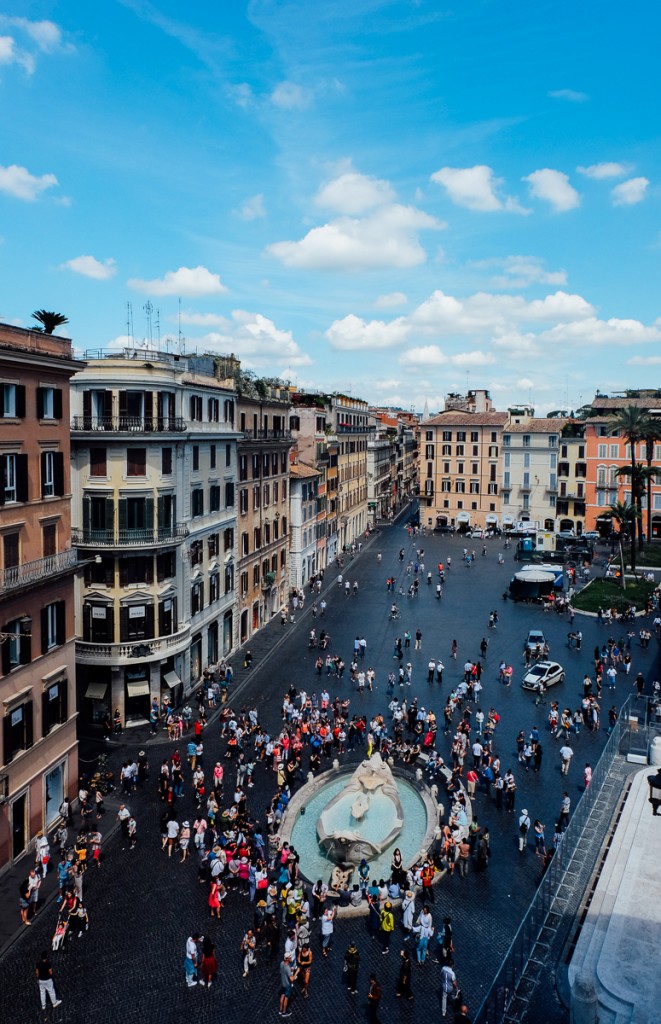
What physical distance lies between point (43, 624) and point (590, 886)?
19.5 m

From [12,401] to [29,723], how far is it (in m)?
11.1

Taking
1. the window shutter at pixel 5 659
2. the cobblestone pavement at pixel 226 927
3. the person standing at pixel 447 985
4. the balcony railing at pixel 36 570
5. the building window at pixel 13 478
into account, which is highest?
the building window at pixel 13 478

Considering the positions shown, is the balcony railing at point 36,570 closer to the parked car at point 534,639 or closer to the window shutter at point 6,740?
the window shutter at point 6,740

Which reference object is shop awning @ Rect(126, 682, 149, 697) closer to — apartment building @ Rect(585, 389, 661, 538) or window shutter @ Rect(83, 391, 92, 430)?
window shutter @ Rect(83, 391, 92, 430)

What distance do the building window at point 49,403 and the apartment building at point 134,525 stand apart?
6.84 meters

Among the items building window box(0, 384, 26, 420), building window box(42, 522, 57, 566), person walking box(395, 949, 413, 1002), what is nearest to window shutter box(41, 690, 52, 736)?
building window box(42, 522, 57, 566)

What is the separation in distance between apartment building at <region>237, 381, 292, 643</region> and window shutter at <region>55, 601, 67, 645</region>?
2296 cm

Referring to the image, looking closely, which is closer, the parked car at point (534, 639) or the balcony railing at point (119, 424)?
the balcony railing at point (119, 424)

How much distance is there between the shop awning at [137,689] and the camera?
37500mm

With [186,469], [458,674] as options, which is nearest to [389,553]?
[458,674]

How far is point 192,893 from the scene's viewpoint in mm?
23766

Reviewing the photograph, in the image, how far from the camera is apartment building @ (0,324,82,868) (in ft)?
80.2

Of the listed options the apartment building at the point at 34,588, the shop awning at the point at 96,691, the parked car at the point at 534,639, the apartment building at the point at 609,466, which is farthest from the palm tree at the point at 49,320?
the apartment building at the point at 609,466

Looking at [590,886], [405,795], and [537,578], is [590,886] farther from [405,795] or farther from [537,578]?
[537,578]
